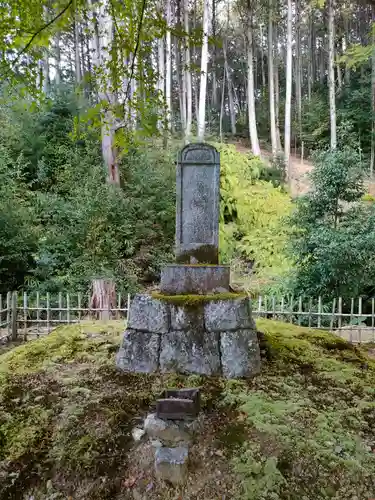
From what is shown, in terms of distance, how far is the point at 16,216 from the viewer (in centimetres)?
892

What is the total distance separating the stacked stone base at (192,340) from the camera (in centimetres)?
360

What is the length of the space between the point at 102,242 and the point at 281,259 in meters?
5.08

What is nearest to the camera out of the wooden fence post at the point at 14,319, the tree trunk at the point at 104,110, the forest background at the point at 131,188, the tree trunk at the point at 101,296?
the forest background at the point at 131,188

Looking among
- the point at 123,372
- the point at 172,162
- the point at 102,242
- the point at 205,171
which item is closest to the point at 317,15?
the point at 172,162

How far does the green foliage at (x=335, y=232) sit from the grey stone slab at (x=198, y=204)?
128 inches

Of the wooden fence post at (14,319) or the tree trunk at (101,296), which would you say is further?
the tree trunk at (101,296)

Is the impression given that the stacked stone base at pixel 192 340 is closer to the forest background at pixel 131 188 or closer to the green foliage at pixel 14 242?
the forest background at pixel 131 188

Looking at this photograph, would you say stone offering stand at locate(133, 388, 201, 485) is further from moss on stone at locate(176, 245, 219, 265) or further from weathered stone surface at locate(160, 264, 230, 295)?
moss on stone at locate(176, 245, 219, 265)

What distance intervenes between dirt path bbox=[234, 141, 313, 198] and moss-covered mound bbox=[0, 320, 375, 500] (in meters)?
11.3

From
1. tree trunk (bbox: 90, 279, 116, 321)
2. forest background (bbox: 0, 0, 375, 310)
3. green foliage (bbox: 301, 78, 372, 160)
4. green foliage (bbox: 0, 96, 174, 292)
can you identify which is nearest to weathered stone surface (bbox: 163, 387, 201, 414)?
forest background (bbox: 0, 0, 375, 310)

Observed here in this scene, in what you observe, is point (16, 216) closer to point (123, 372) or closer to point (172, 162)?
point (172, 162)

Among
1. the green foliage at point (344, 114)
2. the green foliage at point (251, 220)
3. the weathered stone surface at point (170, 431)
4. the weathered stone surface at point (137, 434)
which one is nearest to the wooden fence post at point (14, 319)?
the weathered stone surface at point (137, 434)

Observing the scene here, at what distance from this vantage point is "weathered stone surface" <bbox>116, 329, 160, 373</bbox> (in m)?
3.66

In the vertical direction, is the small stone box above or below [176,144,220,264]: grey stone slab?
below
